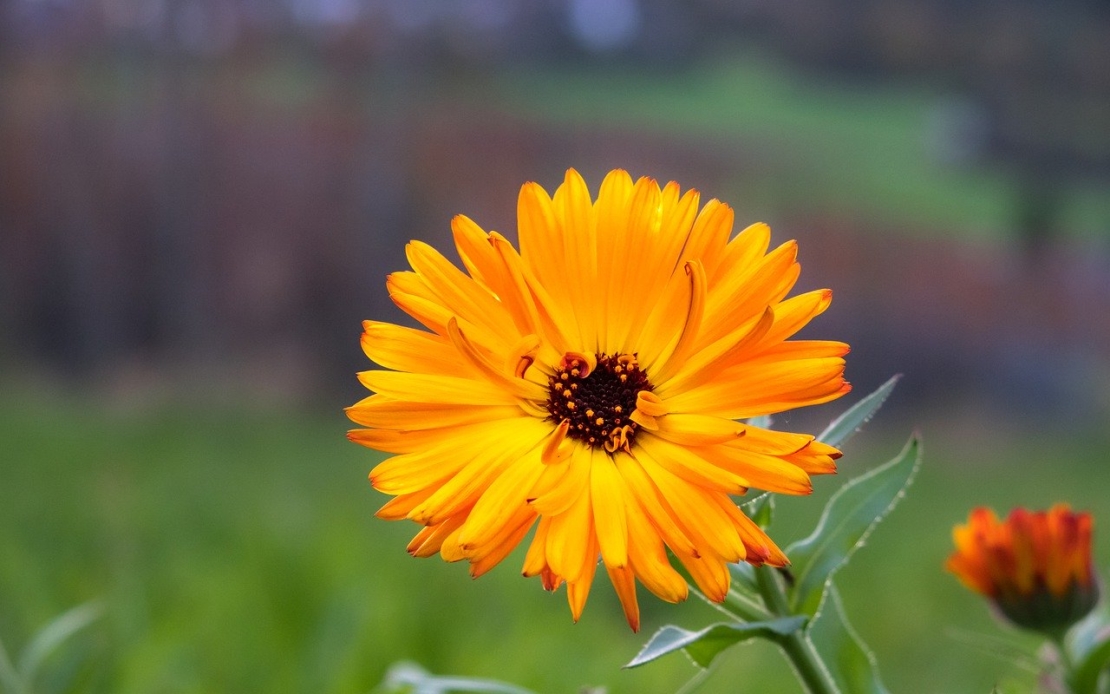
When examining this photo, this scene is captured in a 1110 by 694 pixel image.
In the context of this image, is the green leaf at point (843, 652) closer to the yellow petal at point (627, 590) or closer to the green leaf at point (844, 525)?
the green leaf at point (844, 525)

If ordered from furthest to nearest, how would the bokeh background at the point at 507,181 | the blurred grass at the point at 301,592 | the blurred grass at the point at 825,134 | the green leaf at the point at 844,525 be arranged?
the blurred grass at the point at 825,134 → the bokeh background at the point at 507,181 → the blurred grass at the point at 301,592 → the green leaf at the point at 844,525

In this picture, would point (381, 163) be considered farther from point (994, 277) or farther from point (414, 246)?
point (414, 246)

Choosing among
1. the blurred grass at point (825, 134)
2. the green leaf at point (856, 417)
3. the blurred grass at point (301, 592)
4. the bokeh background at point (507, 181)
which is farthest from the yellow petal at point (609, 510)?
the blurred grass at point (825, 134)

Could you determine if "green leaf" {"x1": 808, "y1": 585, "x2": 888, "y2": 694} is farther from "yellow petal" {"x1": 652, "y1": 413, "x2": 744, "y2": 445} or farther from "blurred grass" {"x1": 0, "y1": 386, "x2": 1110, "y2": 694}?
"blurred grass" {"x1": 0, "y1": 386, "x2": 1110, "y2": 694}

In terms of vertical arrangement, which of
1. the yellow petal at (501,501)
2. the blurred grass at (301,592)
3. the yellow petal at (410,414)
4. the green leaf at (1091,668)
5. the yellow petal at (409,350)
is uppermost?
the yellow petal at (409,350)

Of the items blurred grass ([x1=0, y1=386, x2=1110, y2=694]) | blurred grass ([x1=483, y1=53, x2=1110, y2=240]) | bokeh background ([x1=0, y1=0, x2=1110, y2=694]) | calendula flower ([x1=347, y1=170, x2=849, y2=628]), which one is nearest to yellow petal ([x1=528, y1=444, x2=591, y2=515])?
calendula flower ([x1=347, y1=170, x2=849, y2=628])

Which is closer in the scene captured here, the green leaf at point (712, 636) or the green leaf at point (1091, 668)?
the green leaf at point (712, 636)

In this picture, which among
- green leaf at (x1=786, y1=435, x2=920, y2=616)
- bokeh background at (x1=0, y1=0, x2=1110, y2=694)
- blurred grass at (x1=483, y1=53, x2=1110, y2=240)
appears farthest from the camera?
blurred grass at (x1=483, y1=53, x2=1110, y2=240)
